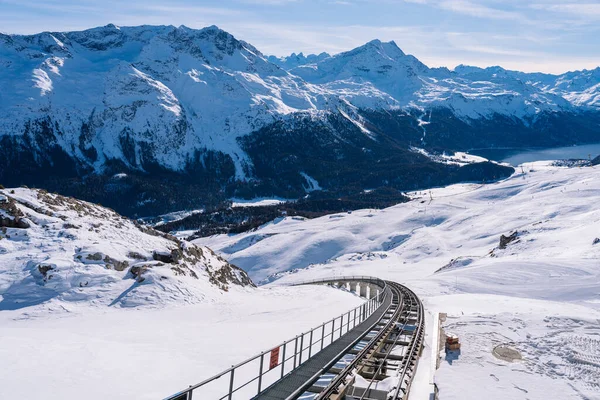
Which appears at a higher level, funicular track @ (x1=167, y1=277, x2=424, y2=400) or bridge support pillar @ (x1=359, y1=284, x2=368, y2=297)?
funicular track @ (x1=167, y1=277, x2=424, y2=400)

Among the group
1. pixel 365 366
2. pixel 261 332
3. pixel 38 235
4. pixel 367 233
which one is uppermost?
pixel 38 235

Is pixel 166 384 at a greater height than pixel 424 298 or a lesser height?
greater

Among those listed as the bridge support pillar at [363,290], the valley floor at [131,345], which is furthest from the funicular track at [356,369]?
the bridge support pillar at [363,290]

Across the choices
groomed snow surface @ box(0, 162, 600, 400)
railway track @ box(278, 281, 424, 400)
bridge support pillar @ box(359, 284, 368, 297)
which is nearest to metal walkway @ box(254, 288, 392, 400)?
railway track @ box(278, 281, 424, 400)

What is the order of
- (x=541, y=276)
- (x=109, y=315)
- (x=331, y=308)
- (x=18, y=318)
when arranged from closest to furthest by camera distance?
(x=18, y=318)
(x=109, y=315)
(x=331, y=308)
(x=541, y=276)

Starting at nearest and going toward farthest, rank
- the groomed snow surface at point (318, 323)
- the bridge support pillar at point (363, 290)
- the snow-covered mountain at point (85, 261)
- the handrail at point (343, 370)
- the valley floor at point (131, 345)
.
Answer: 1. the handrail at point (343, 370)
2. the valley floor at point (131, 345)
3. the groomed snow surface at point (318, 323)
4. the snow-covered mountain at point (85, 261)
5. the bridge support pillar at point (363, 290)

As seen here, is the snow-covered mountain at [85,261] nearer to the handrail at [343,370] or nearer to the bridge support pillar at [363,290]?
the handrail at [343,370]

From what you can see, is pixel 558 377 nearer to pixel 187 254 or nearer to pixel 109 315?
pixel 109 315

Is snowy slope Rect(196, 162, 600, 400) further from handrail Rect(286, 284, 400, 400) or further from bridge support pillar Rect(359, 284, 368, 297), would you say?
bridge support pillar Rect(359, 284, 368, 297)

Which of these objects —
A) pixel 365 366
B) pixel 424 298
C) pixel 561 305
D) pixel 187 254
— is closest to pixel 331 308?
pixel 424 298
